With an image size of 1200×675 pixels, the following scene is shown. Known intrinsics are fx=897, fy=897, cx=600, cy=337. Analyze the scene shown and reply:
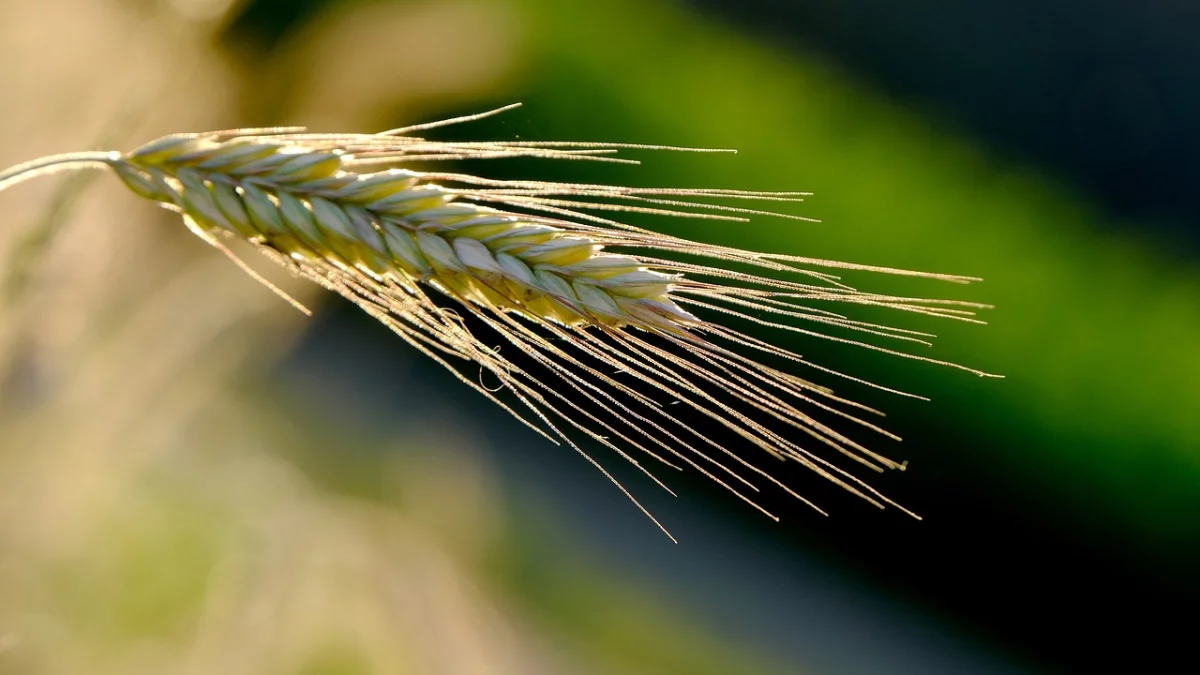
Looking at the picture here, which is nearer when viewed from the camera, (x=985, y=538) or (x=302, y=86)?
(x=302, y=86)

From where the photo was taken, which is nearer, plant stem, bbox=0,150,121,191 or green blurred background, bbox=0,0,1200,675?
plant stem, bbox=0,150,121,191

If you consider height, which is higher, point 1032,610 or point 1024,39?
point 1024,39

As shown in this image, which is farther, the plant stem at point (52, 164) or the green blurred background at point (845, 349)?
the green blurred background at point (845, 349)

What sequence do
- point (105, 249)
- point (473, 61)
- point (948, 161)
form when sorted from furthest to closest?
point (948, 161)
point (473, 61)
point (105, 249)

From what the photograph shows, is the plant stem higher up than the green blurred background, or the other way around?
the plant stem

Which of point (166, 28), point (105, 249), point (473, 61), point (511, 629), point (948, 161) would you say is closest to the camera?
point (105, 249)

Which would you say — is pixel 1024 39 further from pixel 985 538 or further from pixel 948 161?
pixel 985 538

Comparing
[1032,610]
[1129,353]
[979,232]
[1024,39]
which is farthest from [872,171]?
[1032,610]

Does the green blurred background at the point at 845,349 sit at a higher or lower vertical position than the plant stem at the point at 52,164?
lower
